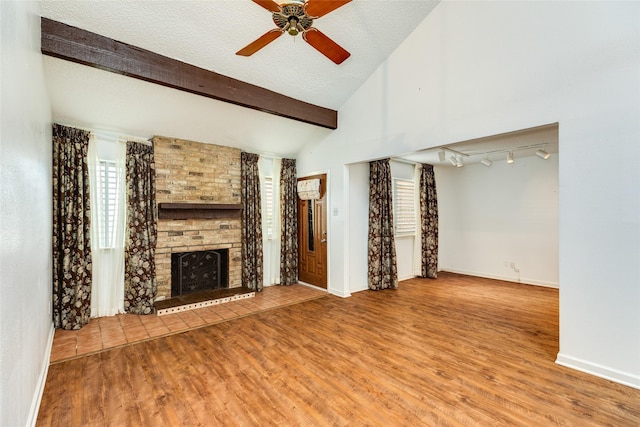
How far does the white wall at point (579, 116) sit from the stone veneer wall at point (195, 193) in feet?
11.6

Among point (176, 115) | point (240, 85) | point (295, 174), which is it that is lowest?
point (295, 174)

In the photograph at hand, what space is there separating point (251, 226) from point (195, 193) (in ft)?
3.62

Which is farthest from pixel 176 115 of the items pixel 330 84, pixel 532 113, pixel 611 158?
pixel 611 158

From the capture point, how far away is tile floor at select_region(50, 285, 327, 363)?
10.4ft

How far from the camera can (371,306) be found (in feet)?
14.6

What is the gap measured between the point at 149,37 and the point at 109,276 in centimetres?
313

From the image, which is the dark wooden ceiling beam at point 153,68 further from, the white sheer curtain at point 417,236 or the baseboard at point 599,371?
the baseboard at point 599,371

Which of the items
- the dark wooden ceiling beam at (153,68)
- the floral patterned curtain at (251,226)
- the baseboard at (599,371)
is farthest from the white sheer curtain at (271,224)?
the baseboard at (599,371)

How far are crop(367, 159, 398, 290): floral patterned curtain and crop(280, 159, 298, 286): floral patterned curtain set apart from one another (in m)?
1.53

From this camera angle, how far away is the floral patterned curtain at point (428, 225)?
627cm

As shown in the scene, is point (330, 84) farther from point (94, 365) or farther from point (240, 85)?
point (94, 365)

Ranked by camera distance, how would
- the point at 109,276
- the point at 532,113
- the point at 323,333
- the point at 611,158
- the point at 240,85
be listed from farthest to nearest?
the point at 109,276 < the point at 240,85 < the point at 323,333 < the point at 532,113 < the point at 611,158

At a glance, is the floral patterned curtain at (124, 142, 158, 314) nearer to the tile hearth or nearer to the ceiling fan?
the tile hearth

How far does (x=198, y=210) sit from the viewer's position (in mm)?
4805
